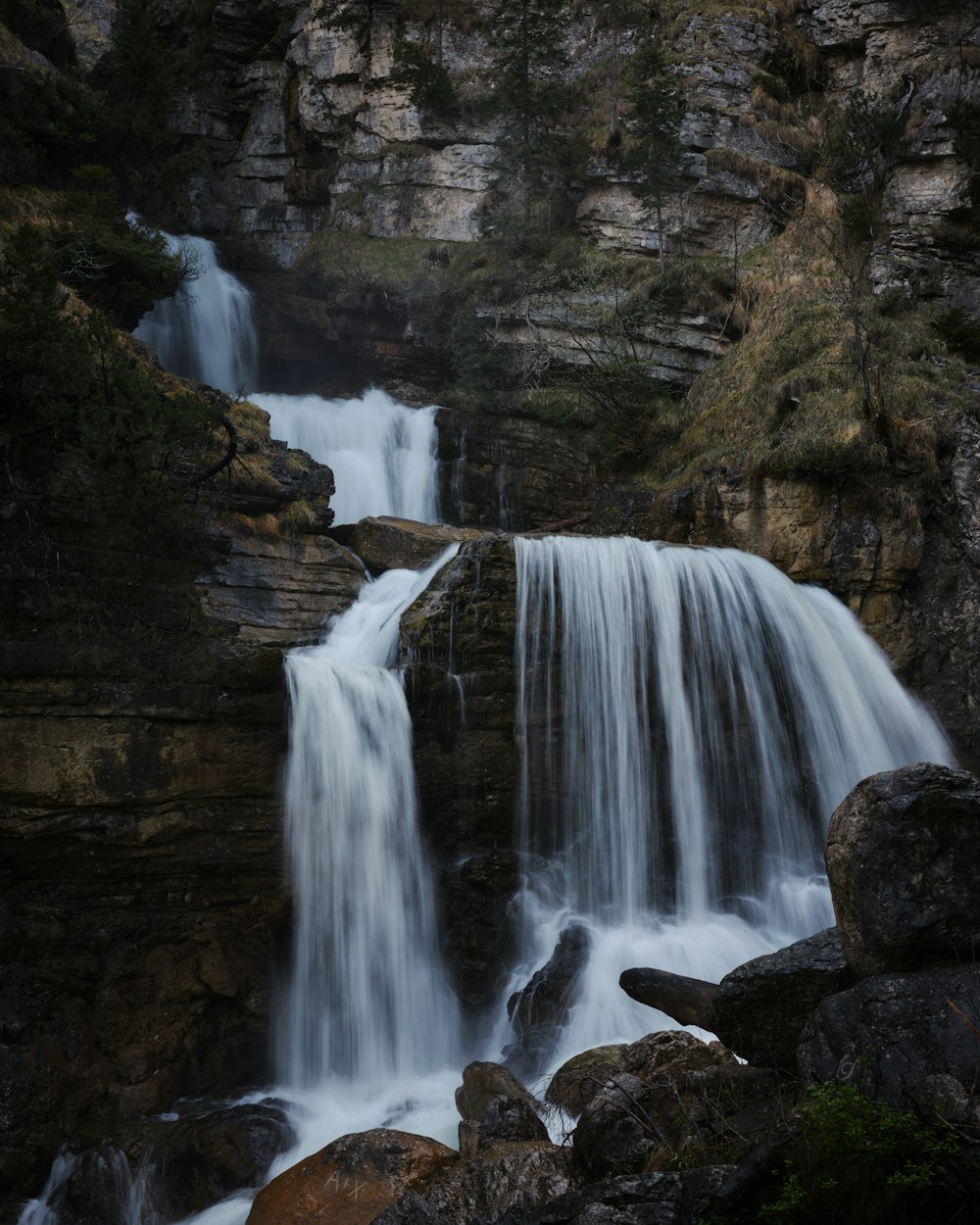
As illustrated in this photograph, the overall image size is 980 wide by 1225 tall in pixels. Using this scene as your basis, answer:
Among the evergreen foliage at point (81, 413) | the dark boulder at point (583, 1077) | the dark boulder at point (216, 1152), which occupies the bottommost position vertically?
the dark boulder at point (216, 1152)

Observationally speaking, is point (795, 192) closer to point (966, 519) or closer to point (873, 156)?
point (873, 156)

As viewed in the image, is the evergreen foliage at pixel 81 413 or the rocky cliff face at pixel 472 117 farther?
the rocky cliff face at pixel 472 117

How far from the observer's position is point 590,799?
11453 mm

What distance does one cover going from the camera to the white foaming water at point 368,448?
56.2ft

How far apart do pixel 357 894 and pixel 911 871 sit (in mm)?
6614

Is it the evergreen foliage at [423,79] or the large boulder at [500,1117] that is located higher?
the evergreen foliage at [423,79]

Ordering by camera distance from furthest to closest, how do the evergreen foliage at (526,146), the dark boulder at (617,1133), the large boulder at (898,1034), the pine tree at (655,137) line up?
the evergreen foliage at (526,146) < the pine tree at (655,137) < the dark boulder at (617,1133) < the large boulder at (898,1034)

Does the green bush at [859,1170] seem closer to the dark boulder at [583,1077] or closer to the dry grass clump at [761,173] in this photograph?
the dark boulder at [583,1077]

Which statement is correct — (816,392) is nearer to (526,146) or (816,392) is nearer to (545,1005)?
(526,146)

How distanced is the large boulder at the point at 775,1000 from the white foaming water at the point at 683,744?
4001mm

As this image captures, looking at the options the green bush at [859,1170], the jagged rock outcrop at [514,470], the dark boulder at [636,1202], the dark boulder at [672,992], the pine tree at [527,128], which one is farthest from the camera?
the pine tree at [527,128]

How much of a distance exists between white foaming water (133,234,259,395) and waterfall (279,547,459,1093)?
10.5 metres

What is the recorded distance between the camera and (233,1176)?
7.41 metres

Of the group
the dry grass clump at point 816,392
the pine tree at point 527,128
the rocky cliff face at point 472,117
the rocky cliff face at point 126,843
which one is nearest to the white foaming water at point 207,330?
the rocky cliff face at point 472,117
